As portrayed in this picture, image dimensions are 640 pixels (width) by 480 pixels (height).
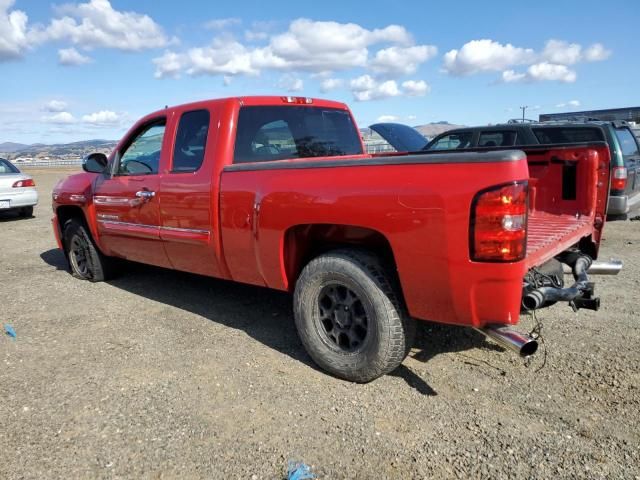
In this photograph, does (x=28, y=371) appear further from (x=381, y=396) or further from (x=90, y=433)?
(x=381, y=396)

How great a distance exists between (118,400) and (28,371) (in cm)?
95

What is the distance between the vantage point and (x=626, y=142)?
8047 millimetres

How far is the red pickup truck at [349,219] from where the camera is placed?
2631 millimetres

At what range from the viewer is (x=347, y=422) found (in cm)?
292

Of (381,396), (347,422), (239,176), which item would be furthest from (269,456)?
(239,176)

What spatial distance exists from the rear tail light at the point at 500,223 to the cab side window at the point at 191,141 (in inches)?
92.6

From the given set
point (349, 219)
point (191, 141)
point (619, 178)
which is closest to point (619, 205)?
point (619, 178)

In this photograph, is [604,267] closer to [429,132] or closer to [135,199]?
[135,199]

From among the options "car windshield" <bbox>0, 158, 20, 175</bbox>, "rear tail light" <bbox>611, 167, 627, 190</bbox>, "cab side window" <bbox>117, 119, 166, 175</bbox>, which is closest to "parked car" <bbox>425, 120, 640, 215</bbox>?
"rear tail light" <bbox>611, 167, 627, 190</bbox>

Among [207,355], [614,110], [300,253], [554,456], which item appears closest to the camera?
[554,456]

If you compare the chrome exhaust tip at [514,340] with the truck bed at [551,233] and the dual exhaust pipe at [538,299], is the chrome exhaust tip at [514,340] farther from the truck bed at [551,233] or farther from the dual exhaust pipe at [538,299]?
the truck bed at [551,233]

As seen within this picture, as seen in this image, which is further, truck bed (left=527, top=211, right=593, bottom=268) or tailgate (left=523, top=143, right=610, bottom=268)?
tailgate (left=523, top=143, right=610, bottom=268)

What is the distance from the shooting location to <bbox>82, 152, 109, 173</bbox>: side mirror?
533 centimetres

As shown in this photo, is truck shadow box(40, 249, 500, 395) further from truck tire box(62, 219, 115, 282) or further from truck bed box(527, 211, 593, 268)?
truck bed box(527, 211, 593, 268)
